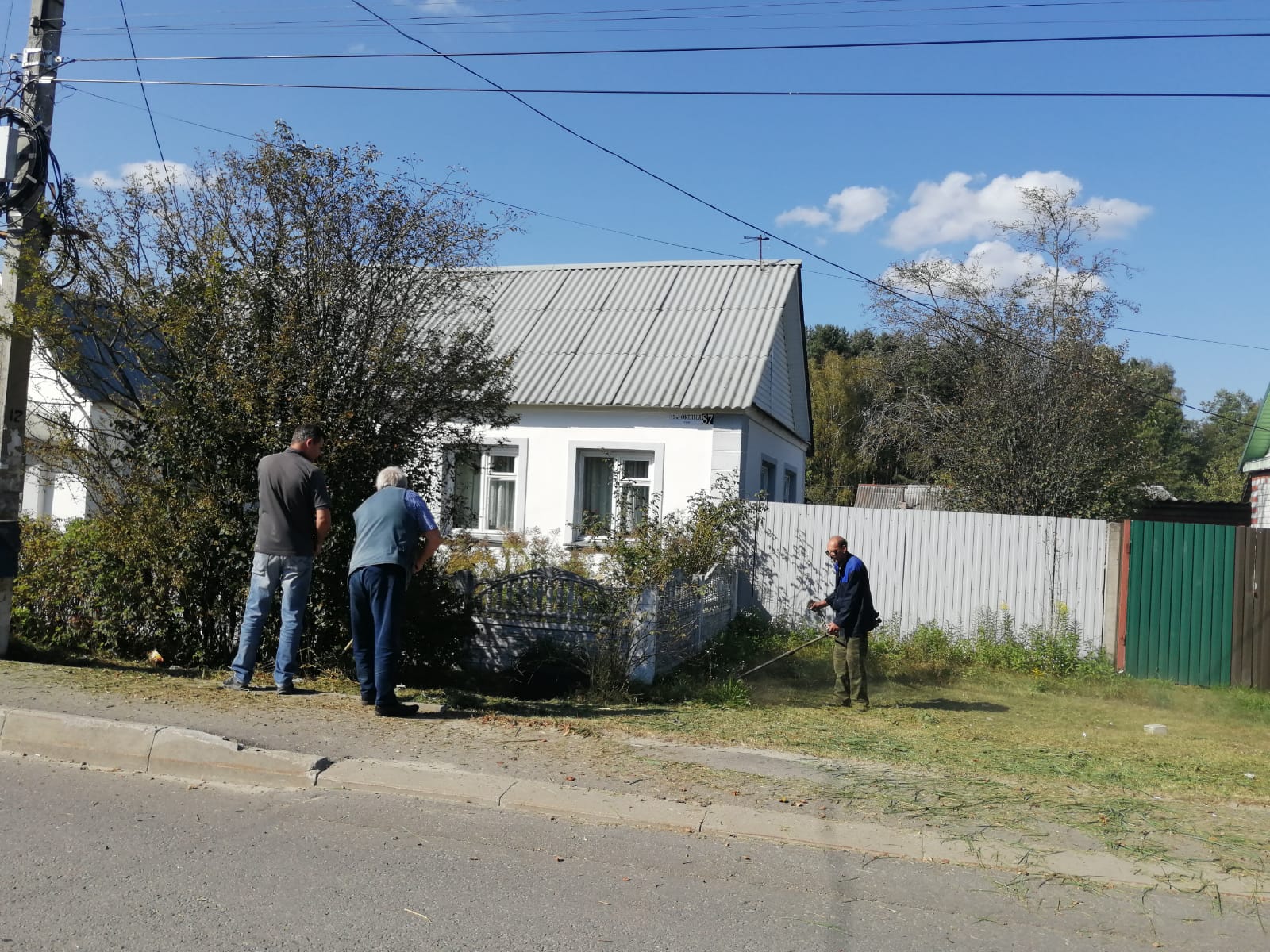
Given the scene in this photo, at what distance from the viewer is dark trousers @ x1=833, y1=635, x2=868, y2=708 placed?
9.47 meters

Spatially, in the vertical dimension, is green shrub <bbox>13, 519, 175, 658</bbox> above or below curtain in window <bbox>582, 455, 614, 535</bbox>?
below

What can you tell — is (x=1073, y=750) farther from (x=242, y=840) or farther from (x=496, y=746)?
(x=242, y=840)

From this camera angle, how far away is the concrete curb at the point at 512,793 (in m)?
4.60

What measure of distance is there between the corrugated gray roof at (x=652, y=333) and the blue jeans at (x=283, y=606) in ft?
30.3

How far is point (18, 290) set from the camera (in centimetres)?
839

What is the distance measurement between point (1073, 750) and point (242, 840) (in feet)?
19.5

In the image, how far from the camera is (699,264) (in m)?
19.8

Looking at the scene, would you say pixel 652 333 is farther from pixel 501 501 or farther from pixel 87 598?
pixel 87 598

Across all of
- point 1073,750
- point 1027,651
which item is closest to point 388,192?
point 1073,750

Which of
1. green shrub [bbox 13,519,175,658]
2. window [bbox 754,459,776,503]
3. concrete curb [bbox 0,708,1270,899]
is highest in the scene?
window [bbox 754,459,776,503]

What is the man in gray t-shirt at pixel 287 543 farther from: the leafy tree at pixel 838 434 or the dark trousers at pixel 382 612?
the leafy tree at pixel 838 434

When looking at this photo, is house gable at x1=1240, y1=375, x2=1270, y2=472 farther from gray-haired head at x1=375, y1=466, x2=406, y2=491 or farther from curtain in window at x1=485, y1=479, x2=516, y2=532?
gray-haired head at x1=375, y1=466, x2=406, y2=491

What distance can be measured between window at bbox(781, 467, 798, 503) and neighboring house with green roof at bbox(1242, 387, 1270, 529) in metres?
9.36

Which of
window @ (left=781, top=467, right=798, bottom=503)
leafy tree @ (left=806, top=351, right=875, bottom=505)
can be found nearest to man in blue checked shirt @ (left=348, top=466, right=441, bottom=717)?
window @ (left=781, top=467, right=798, bottom=503)
